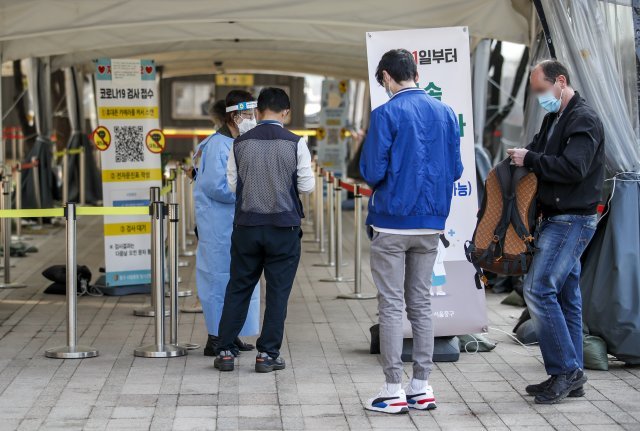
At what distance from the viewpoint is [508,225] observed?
640cm

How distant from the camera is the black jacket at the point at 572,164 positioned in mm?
6238

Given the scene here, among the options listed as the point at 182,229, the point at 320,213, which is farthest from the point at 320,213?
the point at 182,229

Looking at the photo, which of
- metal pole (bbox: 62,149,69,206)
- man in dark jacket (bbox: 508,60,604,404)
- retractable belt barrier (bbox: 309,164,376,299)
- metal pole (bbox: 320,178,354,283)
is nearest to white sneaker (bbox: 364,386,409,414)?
man in dark jacket (bbox: 508,60,604,404)

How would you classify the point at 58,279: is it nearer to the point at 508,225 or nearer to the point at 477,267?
the point at 477,267

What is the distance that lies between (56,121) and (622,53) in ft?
48.2

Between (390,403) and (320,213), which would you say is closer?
(390,403)

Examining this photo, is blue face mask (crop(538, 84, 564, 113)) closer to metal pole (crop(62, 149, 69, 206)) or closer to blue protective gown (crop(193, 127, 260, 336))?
blue protective gown (crop(193, 127, 260, 336))

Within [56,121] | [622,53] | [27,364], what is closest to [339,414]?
[27,364]

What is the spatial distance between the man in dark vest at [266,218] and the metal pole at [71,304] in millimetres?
1102

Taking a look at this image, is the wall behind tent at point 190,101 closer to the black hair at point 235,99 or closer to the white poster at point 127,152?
the white poster at point 127,152

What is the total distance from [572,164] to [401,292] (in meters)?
1.16

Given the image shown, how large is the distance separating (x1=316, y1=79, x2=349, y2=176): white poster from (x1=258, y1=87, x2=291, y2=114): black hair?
13.7 m

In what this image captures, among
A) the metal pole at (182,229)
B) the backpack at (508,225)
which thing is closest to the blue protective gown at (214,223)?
the backpack at (508,225)

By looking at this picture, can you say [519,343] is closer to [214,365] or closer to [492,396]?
[492,396]
